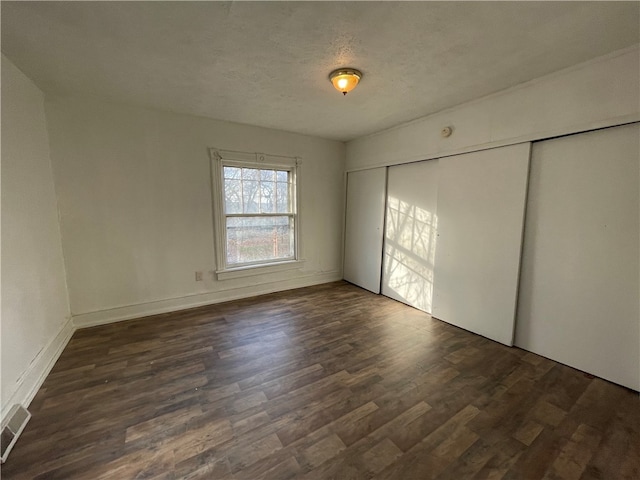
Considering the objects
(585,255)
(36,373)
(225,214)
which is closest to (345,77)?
(225,214)

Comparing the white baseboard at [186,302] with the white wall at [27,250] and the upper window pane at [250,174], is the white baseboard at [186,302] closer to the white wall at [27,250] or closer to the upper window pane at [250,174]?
the white wall at [27,250]

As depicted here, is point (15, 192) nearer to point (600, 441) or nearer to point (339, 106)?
point (339, 106)

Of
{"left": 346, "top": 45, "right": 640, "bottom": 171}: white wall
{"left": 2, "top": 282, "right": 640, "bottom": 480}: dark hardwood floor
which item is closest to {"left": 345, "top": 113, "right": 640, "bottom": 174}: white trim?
{"left": 346, "top": 45, "right": 640, "bottom": 171}: white wall

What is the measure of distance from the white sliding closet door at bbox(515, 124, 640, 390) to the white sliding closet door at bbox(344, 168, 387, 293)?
1915 mm

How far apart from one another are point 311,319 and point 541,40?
10.4 ft

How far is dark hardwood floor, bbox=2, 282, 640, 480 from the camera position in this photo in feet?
4.64

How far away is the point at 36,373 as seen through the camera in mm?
2020

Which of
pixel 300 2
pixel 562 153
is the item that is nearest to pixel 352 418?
pixel 300 2

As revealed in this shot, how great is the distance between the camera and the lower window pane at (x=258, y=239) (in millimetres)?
3814

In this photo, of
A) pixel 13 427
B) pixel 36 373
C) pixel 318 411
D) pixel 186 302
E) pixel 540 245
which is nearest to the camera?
pixel 13 427

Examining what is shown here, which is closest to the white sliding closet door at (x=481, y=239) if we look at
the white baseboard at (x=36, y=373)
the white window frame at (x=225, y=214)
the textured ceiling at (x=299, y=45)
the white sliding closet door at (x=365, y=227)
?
the textured ceiling at (x=299, y=45)

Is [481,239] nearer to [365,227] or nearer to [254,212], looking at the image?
[365,227]

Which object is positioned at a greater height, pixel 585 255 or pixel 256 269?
pixel 585 255

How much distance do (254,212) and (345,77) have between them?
2299 mm
